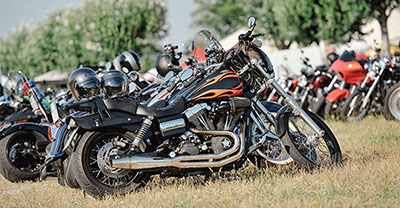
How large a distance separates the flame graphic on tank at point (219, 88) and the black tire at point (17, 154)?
291 cm

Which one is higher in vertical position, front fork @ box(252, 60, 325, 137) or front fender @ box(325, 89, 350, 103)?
front fork @ box(252, 60, 325, 137)

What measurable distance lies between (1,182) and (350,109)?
6567 millimetres

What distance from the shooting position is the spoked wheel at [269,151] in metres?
5.47

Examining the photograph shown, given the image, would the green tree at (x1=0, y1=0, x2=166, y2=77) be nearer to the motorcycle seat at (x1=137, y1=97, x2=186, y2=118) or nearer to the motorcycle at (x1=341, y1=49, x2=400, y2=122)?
the motorcycle at (x1=341, y1=49, x2=400, y2=122)

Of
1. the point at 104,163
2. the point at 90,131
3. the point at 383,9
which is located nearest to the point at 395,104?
the point at 104,163

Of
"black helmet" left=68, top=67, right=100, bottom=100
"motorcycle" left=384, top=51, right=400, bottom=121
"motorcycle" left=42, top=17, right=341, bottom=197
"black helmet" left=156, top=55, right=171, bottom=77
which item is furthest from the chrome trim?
"motorcycle" left=384, top=51, right=400, bottom=121

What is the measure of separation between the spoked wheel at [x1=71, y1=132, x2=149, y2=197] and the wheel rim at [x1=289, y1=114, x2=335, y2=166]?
173 cm

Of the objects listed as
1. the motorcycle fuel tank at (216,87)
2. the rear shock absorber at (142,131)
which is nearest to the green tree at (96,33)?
the motorcycle fuel tank at (216,87)

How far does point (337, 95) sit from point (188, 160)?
6161 millimetres

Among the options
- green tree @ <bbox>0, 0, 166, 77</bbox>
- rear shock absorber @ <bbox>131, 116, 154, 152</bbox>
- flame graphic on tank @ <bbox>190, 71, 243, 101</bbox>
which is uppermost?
flame graphic on tank @ <bbox>190, 71, 243, 101</bbox>

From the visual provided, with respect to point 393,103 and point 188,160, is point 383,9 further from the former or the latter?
point 188,160

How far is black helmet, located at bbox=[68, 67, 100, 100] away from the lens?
5098 millimetres

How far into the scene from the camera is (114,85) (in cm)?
498

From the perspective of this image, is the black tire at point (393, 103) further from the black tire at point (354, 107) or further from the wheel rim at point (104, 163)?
the wheel rim at point (104, 163)
